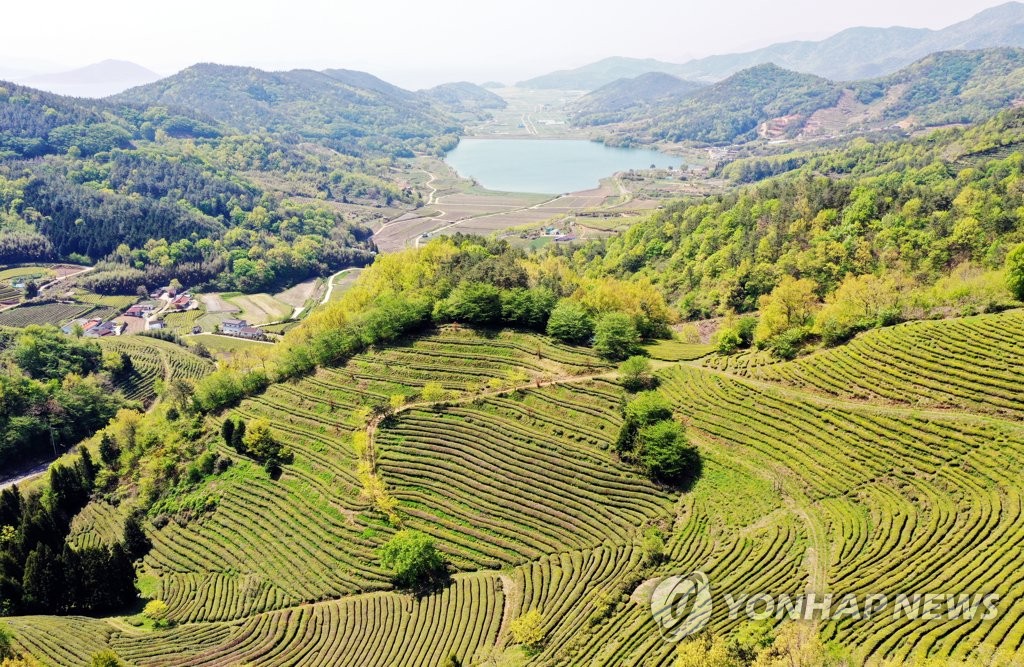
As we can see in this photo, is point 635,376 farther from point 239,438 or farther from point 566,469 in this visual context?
point 239,438

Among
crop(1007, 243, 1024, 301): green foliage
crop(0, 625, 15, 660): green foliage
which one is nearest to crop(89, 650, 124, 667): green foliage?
crop(0, 625, 15, 660): green foliage

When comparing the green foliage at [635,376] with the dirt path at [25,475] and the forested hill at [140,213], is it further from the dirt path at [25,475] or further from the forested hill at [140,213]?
the forested hill at [140,213]

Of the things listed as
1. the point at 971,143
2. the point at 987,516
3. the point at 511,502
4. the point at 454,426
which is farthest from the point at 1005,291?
the point at 971,143

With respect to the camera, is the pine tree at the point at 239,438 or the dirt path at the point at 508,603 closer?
the dirt path at the point at 508,603

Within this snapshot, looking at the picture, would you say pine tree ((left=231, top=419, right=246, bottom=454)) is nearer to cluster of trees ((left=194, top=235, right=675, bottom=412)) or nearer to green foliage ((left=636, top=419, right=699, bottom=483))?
cluster of trees ((left=194, top=235, right=675, bottom=412))

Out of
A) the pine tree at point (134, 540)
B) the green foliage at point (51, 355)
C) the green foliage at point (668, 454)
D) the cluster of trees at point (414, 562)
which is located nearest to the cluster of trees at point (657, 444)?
the green foliage at point (668, 454)

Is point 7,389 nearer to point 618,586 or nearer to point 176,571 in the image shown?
point 176,571
